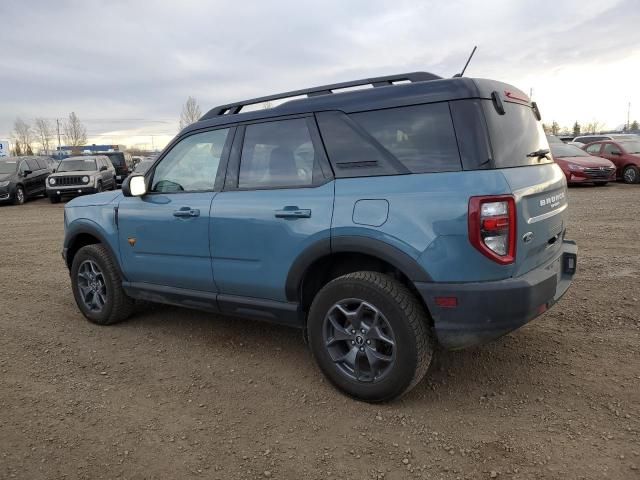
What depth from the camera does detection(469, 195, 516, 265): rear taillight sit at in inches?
107

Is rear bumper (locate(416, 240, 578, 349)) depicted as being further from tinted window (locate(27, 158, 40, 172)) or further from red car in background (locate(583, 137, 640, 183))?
tinted window (locate(27, 158, 40, 172))

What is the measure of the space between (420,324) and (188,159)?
236cm

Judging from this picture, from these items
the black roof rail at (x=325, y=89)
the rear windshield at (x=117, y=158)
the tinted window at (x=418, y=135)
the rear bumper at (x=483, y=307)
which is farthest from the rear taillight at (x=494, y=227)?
the rear windshield at (x=117, y=158)

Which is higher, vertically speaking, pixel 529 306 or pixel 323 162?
pixel 323 162

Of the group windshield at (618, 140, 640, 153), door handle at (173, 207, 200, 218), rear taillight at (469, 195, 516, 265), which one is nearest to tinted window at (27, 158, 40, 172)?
door handle at (173, 207, 200, 218)

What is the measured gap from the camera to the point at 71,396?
346 centimetres

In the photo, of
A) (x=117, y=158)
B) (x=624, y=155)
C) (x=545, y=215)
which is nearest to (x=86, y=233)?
(x=545, y=215)

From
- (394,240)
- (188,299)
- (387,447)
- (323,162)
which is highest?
(323,162)

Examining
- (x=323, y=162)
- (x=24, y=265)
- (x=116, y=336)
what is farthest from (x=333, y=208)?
(x=24, y=265)

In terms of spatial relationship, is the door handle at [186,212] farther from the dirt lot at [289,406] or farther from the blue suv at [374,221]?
the dirt lot at [289,406]

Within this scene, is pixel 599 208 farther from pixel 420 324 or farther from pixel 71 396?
pixel 71 396

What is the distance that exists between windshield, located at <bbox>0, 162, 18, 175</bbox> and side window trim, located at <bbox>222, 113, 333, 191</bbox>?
1741 cm

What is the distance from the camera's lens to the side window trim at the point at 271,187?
3.32 m

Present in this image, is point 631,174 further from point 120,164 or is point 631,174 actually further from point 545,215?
point 120,164
